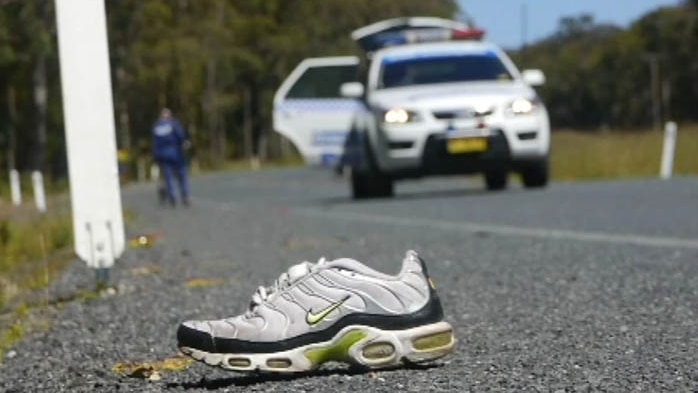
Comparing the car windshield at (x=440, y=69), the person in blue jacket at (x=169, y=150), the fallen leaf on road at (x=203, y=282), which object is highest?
the car windshield at (x=440, y=69)

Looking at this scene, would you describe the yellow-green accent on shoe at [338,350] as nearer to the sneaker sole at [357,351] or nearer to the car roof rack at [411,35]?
the sneaker sole at [357,351]

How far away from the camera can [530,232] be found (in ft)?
30.2

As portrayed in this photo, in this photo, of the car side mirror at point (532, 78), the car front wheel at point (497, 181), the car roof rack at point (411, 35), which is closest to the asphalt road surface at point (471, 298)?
the car side mirror at point (532, 78)

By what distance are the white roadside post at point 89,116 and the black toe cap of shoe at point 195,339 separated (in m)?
2.57

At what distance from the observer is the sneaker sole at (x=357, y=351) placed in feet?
12.1

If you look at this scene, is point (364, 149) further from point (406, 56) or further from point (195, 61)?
point (195, 61)

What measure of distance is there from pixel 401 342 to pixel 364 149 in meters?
11.6

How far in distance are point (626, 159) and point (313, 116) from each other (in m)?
7.08

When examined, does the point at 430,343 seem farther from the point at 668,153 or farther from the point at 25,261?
→ the point at 668,153

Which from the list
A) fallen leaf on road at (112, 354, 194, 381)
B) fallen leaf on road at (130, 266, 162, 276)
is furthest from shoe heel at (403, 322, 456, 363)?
fallen leaf on road at (130, 266, 162, 276)

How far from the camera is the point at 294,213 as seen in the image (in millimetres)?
14117

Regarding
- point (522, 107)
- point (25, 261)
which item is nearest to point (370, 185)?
point (522, 107)

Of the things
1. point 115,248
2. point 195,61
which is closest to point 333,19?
point 195,61

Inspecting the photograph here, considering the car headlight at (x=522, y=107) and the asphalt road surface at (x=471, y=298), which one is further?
the car headlight at (x=522, y=107)
